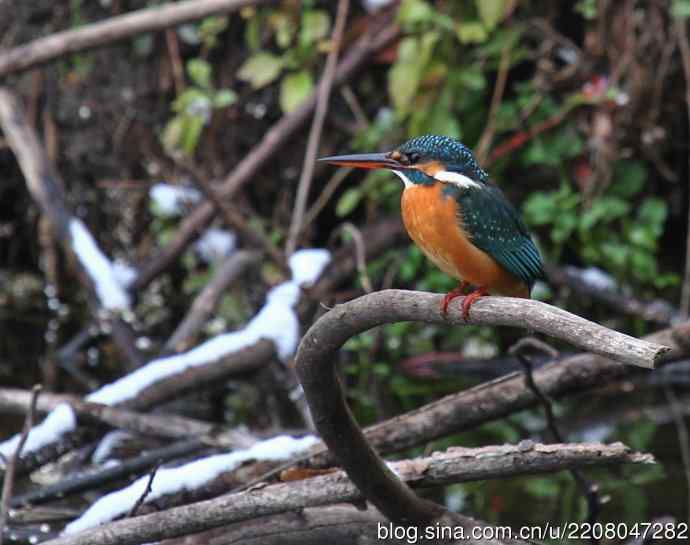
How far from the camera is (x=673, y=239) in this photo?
6.16m

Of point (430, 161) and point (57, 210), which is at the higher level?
point (57, 210)

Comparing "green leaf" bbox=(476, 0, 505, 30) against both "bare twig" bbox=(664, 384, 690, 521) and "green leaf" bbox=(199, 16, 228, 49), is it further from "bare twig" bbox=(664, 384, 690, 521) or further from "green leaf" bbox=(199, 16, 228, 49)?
"bare twig" bbox=(664, 384, 690, 521)

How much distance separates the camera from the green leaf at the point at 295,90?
6.07 meters

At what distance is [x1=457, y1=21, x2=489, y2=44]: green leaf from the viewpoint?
5645 millimetres

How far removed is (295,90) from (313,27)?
331mm

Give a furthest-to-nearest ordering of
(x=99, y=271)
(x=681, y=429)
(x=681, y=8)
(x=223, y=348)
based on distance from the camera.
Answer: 1. (x=99, y=271)
2. (x=681, y=8)
3. (x=681, y=429)
4. (x=223, y=348)

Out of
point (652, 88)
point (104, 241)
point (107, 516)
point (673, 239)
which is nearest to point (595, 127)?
point (652, 88)

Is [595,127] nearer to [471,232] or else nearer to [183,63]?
[183,63]

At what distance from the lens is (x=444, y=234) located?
9.71ft

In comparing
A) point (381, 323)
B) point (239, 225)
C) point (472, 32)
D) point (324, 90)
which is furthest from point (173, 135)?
point (381, 323)

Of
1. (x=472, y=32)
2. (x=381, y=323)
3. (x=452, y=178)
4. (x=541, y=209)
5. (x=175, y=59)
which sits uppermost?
(x=175, y=59)

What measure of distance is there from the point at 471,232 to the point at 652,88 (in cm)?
305

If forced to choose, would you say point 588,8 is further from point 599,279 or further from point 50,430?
point 50,430

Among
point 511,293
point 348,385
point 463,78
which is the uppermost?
point 463,78
